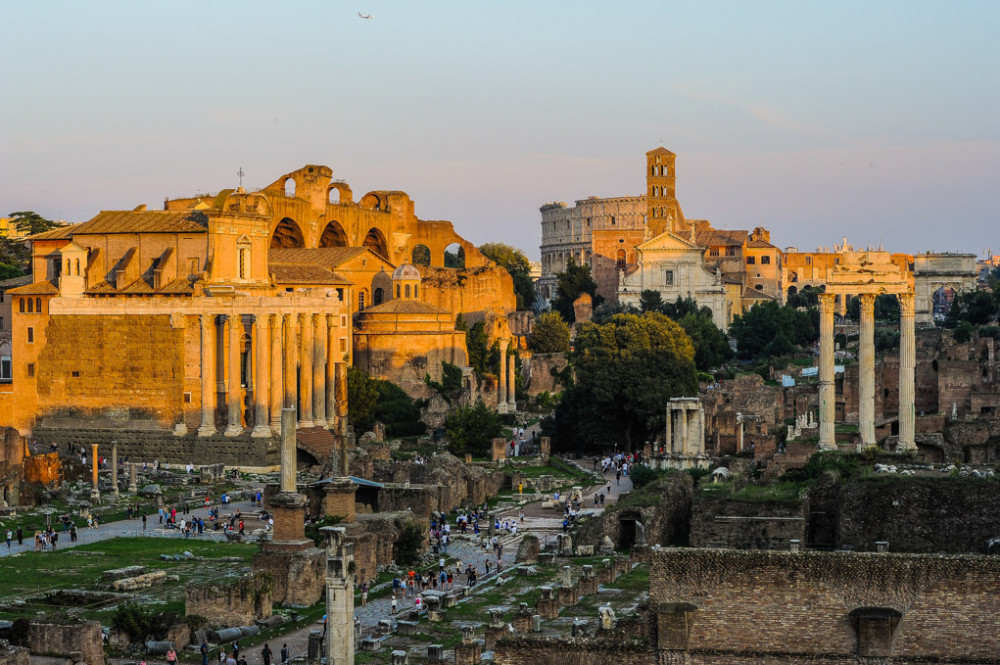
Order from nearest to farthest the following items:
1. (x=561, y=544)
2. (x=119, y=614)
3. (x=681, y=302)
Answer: (x=119, y=614) < (x=561, y=544) < (x=681, y=302)

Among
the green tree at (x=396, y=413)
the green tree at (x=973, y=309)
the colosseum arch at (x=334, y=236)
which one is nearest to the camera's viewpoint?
the green tree at (x=396, y=413)

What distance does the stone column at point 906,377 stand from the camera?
1753 inches

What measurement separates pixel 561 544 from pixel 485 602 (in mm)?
6255

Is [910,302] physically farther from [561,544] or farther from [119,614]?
[119,614]

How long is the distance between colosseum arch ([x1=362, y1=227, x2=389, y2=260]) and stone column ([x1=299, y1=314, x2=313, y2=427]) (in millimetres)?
27488

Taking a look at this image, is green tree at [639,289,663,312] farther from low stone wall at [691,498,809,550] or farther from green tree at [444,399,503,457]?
low stone wall at [691,498,809,550]

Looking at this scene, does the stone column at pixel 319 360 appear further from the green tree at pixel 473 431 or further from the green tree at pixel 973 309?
the green tree at pixel 973 309

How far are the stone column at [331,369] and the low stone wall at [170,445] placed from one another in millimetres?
6475

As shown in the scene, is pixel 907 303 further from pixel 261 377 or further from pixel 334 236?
pixel 334 236

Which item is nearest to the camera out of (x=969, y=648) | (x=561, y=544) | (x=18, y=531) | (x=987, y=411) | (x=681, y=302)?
(x=969, y=648)

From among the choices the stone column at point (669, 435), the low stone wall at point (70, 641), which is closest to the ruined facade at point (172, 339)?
the stone column at point (669, 435)

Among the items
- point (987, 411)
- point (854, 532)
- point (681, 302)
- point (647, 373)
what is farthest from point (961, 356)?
point (681, 302)

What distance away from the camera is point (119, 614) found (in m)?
29.8

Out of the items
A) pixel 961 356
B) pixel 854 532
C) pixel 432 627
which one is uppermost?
pixel 961 356
